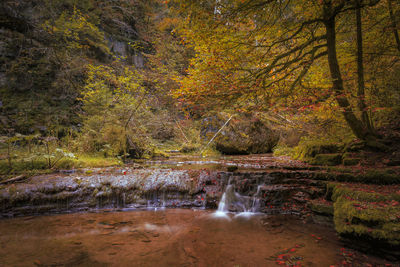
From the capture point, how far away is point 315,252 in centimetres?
257

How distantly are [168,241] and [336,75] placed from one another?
5.03 metres

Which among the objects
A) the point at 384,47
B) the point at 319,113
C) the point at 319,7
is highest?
the point at 319,7

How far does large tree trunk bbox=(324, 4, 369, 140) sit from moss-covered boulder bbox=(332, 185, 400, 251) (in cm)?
209

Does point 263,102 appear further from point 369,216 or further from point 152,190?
point 152,190

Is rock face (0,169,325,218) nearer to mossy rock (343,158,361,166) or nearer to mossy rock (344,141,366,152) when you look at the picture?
mossy rock (343,158,361,166)

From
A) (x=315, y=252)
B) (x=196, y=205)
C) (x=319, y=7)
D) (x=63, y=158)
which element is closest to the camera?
(x=315, y=252)

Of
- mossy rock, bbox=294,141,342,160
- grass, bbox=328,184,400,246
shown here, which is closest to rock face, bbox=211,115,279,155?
mossy rock, bbox=294,141,342,160

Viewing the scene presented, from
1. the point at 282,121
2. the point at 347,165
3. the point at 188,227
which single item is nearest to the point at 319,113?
the point at 347,165

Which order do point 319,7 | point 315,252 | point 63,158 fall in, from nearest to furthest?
point 315,252 < point 319,7 < point 63,158

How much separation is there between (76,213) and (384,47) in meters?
8.53

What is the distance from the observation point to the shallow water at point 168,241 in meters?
2.47

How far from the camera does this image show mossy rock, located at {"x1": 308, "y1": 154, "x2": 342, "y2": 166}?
16.9 ft

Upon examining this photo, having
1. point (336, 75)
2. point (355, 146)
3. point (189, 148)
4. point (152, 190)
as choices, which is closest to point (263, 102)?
point (336, 75)

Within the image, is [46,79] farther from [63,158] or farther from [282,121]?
[282,121]
